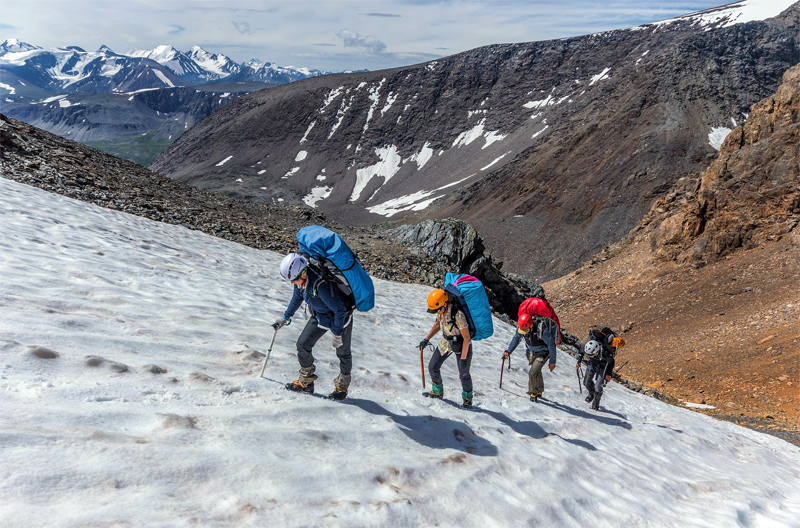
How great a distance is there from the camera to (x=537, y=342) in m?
10.1

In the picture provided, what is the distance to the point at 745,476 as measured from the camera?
8289 mm

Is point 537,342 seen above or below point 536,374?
above

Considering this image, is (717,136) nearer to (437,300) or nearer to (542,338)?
(542,338)

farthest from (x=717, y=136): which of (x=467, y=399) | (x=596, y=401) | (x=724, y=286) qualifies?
(x=467, y=399)

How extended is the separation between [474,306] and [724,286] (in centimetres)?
2500

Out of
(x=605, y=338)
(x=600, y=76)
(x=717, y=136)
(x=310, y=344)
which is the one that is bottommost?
(x=310, y=344)

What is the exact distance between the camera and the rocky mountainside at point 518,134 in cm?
6975

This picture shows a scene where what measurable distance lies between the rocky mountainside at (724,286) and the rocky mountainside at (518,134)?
2468 cm

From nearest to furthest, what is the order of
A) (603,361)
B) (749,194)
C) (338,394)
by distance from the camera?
(338,394)
(603,361)
(749,194)

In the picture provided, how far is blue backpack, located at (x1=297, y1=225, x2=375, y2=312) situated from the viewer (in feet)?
20.3

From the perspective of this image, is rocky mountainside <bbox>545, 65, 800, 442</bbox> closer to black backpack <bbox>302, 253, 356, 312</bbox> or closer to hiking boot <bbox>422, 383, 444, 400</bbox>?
hiking boot <bbox>422, 383, 444, 400</bbox>

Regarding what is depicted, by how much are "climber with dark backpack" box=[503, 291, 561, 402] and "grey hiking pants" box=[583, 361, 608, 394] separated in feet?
Result: 5.82


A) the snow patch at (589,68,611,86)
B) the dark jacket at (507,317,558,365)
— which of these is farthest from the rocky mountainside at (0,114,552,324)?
the snow patch at (589,68,611,86)

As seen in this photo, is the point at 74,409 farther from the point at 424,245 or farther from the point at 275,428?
the point at 424,245
